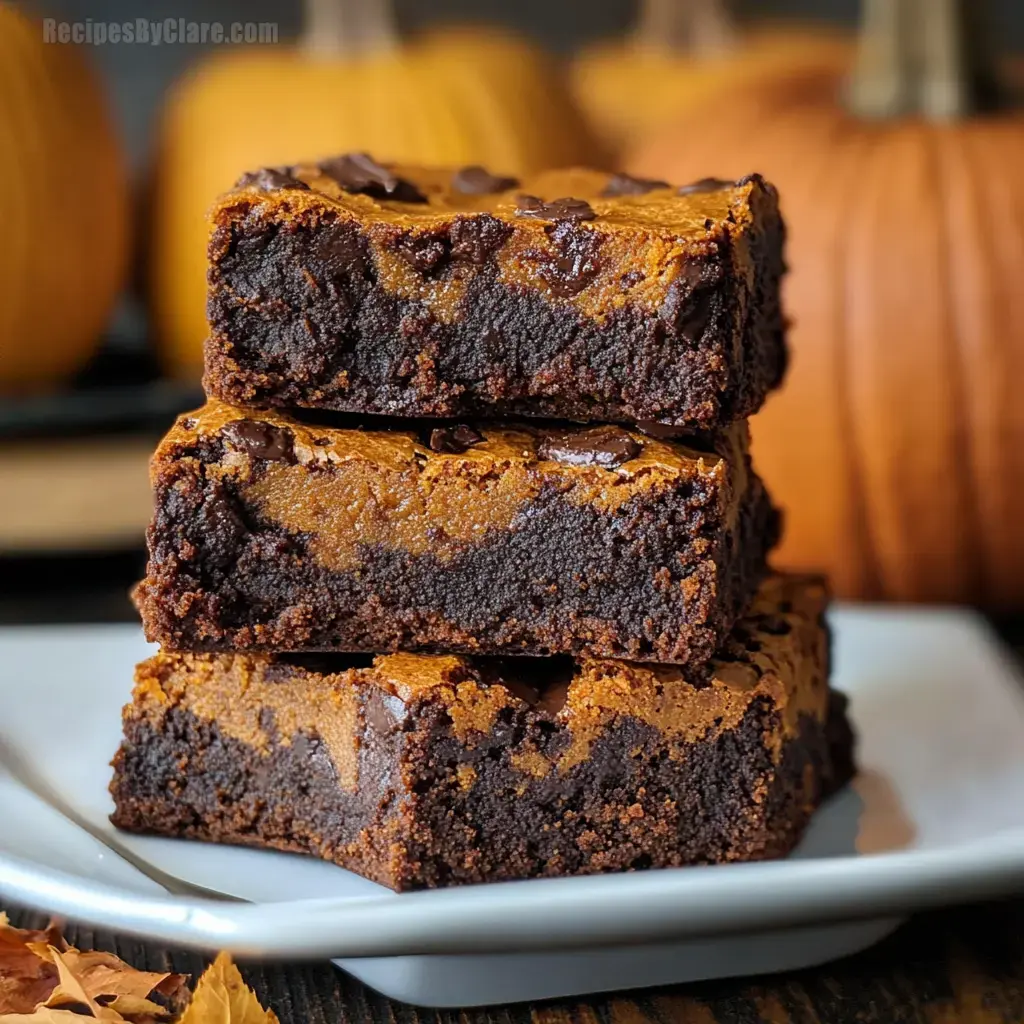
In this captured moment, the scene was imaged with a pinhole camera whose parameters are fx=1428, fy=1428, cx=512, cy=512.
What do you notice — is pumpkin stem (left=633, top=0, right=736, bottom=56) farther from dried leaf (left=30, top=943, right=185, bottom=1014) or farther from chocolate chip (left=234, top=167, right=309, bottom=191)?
dried leaf (left=30, top=943, right=185, bottom=1014)

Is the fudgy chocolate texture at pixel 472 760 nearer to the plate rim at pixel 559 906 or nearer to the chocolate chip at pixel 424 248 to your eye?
the plate rim at pixel 559 906

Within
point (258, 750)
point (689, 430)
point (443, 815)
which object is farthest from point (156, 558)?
point (689, 430)

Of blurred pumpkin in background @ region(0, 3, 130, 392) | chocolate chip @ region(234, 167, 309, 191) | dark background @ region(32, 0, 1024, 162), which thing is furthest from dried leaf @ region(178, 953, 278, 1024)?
dark background @ region(32, 0, 1024, 162)

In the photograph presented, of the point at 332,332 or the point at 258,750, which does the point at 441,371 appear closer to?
the point at 332,332

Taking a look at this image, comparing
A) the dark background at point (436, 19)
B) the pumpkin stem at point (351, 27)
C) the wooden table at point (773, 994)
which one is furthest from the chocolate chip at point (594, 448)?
the dark background at point (436, 19)

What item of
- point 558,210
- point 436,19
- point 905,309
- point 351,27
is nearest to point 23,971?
point 558,210

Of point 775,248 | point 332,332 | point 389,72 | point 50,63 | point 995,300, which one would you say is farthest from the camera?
point 389,72
